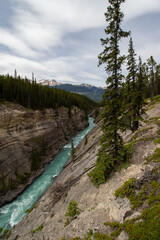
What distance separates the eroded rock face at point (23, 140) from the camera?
32.2 meters

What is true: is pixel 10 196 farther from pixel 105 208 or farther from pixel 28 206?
pixel 105 208

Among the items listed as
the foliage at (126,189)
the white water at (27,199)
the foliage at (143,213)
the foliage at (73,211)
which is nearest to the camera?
the foliage at (143,213)

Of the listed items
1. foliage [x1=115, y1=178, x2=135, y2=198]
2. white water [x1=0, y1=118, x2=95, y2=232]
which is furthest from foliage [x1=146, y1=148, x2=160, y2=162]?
white water [x1=0, y1=118, x2=95, y2=232]

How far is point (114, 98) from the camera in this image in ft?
40.7

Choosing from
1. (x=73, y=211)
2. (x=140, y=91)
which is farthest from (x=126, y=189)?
(x=140, y=91)

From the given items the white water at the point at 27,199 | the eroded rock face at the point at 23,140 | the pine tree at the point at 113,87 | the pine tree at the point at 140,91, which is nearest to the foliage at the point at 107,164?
the pine tree at the point at 113,87

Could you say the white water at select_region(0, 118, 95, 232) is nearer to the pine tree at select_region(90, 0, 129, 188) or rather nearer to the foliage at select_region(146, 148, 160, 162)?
the pine tree at select_region(90, 0, 129, 188)

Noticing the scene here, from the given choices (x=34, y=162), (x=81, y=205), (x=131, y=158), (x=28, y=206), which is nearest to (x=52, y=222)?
(x=81, y=205)

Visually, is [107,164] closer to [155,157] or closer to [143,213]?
[155,157]

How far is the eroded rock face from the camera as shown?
3216 cm

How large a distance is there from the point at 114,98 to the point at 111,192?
952 centimetres

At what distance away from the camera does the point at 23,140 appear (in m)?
40.3

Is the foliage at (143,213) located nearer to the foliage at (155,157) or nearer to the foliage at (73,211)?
the foliage at (155,157)

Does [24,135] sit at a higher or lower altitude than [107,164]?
higher
